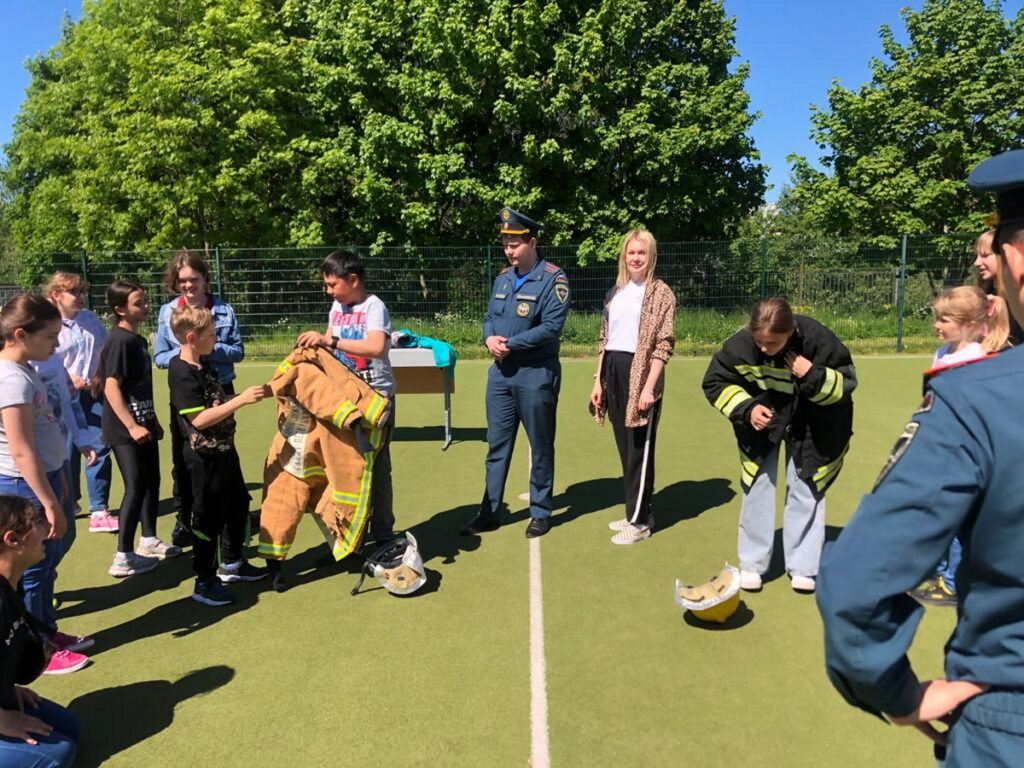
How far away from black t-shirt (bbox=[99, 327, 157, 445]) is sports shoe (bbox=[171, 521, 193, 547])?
0.86 meters

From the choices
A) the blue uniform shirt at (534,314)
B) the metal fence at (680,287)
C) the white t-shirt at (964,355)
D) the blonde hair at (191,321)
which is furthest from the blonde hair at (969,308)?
the metal fence at (680,287)

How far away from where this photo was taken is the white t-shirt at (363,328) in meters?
4.61

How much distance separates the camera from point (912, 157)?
24.5 m

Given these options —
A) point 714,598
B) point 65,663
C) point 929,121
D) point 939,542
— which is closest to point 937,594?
point 714,598

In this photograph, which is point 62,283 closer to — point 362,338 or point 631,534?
point 362,338

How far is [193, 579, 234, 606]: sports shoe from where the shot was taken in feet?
14.0

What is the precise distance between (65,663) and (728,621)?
10.9 feet

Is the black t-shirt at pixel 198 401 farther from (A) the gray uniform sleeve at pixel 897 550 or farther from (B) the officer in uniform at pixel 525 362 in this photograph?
(A) the gray uniform sleeve at pixel 897 550

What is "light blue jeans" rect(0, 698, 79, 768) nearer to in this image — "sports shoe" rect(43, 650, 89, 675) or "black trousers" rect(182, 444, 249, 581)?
"sports shoe" rect(43, 650, 89, 675)

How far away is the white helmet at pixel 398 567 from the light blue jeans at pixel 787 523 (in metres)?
1.91

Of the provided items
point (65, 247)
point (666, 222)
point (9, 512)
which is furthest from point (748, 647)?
point (65, 247)

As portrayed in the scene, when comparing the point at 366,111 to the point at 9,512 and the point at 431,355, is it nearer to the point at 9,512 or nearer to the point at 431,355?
the point at 431,355

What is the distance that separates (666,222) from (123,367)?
19720mm

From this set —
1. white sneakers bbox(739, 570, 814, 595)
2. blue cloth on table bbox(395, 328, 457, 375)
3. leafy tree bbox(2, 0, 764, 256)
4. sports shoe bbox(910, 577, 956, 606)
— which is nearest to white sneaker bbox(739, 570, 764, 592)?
white sneakers bbox(739, 570, 814, 595)
